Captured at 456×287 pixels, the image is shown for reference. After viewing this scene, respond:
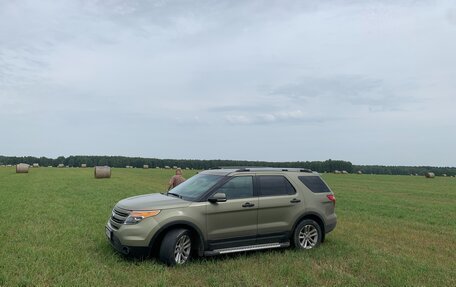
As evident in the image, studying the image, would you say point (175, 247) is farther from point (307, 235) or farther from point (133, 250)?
point (307, 235)

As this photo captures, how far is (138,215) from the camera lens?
24.8 feet

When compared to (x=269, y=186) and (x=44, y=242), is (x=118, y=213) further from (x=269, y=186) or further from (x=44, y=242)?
(x=269, y=186)

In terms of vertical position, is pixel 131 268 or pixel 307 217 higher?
pixel 307 217

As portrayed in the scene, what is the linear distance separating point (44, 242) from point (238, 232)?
3.96 m

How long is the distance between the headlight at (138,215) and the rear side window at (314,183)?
11.8 feet

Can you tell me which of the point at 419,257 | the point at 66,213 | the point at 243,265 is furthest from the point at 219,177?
the point at 66,213

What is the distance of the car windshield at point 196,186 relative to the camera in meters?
8.45

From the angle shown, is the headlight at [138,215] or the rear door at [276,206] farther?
the rear door at [276,206]

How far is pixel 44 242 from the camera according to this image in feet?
28.8

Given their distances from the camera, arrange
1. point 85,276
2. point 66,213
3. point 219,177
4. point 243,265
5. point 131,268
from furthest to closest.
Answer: point 66,213, point 219,177, point 243,265, point 131,268, point 85,276

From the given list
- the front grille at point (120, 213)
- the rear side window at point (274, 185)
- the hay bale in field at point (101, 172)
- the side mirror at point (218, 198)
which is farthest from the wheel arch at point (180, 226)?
the hay bale in field at point (101, 172)

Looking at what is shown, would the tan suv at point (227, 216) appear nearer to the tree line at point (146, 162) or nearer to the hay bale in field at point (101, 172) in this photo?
the hay bale in field at point (101, 172)

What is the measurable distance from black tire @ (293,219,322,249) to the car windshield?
2072mm

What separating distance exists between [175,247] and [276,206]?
2370 millimetres
